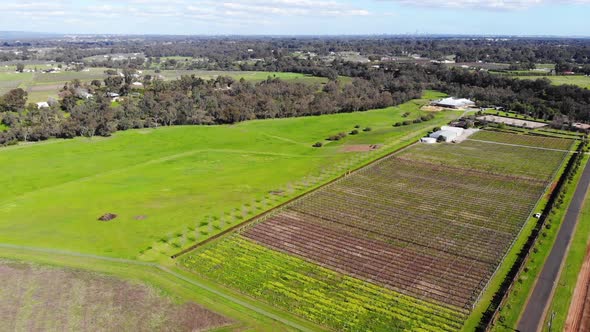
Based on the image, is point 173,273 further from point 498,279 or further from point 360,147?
point 360,147

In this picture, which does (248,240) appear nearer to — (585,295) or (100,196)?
(100,196)

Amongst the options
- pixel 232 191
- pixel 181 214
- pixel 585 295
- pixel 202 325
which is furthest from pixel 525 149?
pixel 202 325

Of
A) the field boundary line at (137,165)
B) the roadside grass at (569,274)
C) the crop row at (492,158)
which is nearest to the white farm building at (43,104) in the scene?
the field boundary line at (137,165)

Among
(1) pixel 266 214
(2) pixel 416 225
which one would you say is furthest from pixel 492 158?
(1) pixel 266 214

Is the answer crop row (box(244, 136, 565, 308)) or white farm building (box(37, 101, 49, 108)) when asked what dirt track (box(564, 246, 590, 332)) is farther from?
white farm building (box(37, 101, 49, 108))

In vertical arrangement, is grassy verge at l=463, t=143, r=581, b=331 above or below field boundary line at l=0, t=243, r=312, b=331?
above

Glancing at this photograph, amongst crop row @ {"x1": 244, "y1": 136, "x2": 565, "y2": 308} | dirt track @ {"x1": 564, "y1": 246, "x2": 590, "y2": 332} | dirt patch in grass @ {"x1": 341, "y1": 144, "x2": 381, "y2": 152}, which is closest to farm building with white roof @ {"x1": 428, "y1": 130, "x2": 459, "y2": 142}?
dirt patch in grass @ {"x1": 341, "y1": 144, "x2": 381, "y2": 152}

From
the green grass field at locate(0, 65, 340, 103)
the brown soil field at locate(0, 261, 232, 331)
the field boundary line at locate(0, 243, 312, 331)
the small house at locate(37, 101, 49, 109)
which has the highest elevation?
the green grass field at locate(0, 65, 340, 103)
